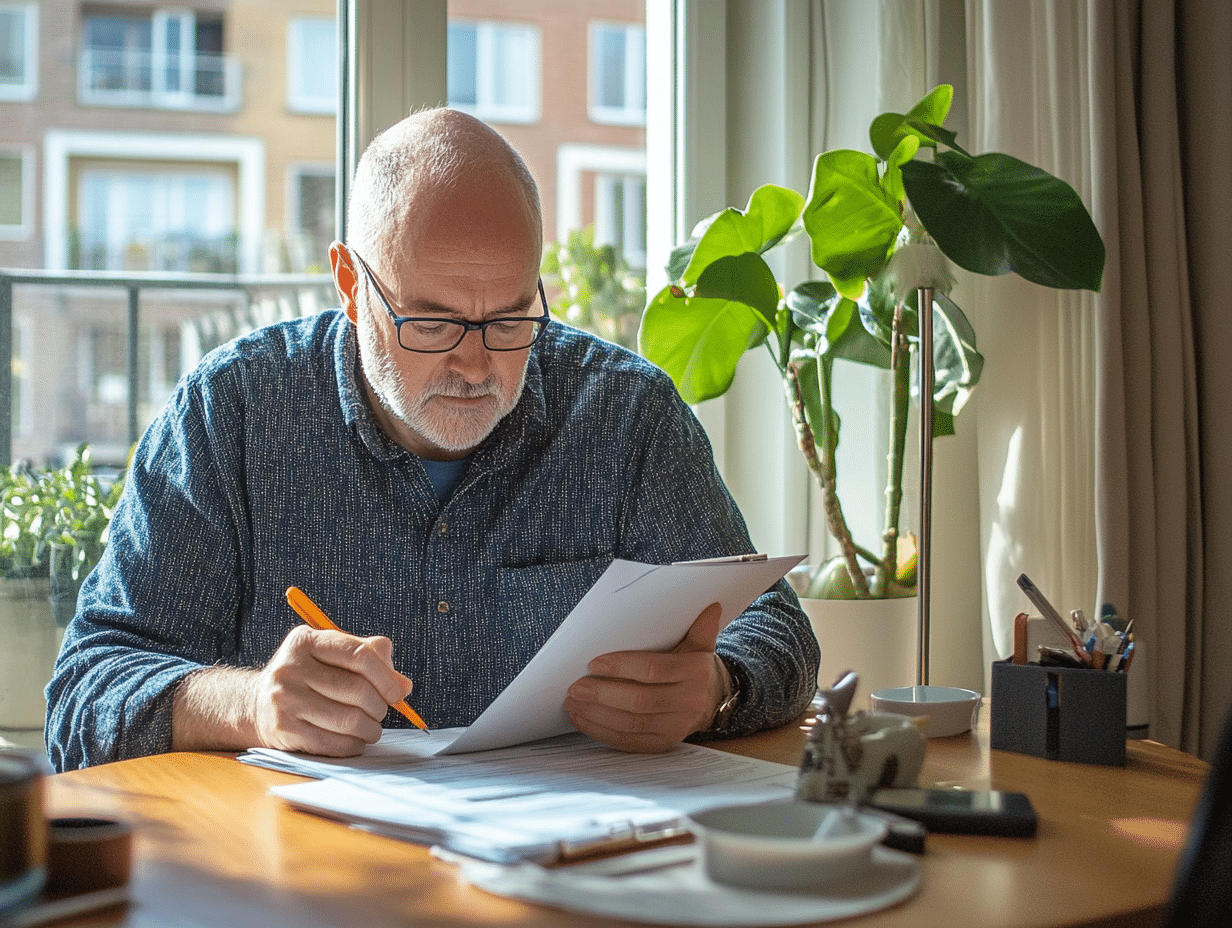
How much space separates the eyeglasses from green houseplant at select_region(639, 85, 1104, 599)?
0.52 meters

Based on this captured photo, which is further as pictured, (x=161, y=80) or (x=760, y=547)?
(x=760, y=547)

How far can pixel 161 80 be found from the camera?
1.93 metres

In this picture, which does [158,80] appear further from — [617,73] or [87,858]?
[87,858]

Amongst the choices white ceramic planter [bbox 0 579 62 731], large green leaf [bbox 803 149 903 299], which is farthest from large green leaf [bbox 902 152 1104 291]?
white ceramic planter [bbox 0 579 62 731]

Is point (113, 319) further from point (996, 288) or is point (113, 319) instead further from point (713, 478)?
point (996, 288)

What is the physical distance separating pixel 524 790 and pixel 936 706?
0.47 m

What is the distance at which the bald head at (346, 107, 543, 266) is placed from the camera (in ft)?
4.68

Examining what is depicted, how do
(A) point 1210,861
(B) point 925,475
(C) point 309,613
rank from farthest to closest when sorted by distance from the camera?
(B) point 925,475, (C) point 309,613, (A) point 1210,861

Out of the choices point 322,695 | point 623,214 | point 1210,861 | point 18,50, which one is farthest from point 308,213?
point 1210,861

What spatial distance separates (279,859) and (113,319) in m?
1.40

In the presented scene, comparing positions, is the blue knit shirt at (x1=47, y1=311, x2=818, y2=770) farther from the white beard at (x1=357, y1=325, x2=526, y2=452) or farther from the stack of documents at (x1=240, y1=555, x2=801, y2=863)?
the stack of documents at (x1=240, y1=555, x2=801, y2=863)

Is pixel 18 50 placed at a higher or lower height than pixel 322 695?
higher

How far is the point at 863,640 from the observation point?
1.87 metres

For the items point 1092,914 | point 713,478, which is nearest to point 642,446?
point 713,478
